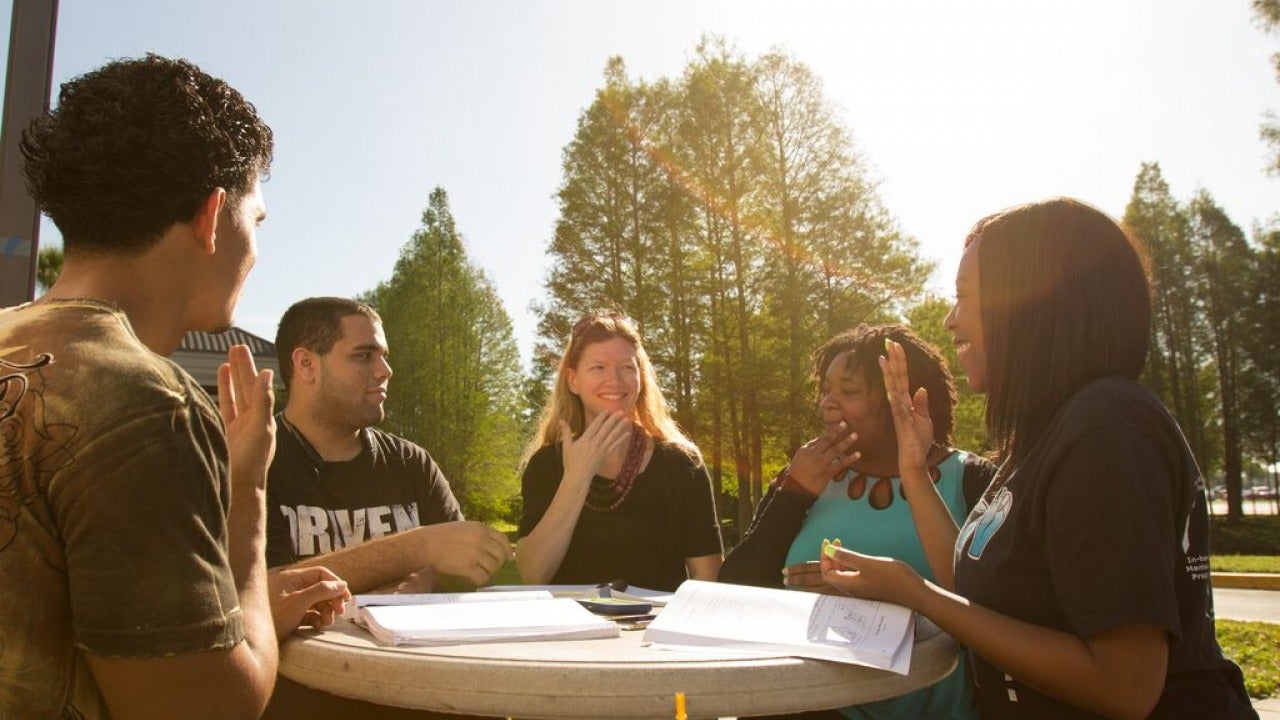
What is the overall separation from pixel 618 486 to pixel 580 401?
1.92 ft

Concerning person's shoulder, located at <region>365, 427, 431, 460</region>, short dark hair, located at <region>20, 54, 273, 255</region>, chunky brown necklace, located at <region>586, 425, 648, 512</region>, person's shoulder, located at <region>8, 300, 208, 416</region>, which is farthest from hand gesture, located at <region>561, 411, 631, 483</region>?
person's shoulder, located at <region>8, 300, 208, 416</region>

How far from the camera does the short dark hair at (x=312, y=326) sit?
3.94 m

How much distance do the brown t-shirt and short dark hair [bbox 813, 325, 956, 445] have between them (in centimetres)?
266

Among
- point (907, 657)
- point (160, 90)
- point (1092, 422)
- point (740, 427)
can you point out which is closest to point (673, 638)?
point (907, 657)

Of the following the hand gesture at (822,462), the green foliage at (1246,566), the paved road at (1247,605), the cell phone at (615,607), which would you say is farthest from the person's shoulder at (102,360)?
the green foliage at (1246,566)

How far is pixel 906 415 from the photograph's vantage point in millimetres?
2775

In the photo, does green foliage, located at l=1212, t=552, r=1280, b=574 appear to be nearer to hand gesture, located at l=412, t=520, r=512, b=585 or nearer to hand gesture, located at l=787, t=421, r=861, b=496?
hand gesture, located at l=787, t=421, r=861, b=496

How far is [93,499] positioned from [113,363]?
20 cm

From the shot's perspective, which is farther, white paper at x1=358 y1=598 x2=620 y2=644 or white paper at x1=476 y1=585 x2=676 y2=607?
white paper at x1=476 y1=585 x2=676 y2=607

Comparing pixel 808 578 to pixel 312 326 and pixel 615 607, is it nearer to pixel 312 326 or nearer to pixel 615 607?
pixel 615 607

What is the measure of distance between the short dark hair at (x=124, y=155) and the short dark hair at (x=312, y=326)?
93.6 inches

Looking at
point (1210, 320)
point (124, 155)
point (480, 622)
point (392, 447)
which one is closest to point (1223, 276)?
point (1210, 320)

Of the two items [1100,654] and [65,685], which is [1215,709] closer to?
[1100,654]

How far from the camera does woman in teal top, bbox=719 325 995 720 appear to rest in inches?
110
